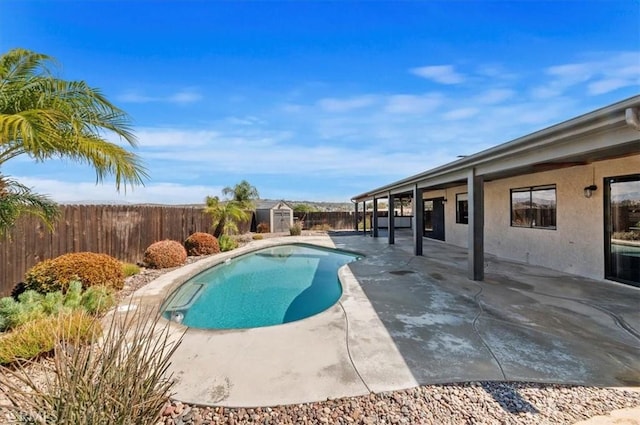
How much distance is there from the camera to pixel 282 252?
14.8 m

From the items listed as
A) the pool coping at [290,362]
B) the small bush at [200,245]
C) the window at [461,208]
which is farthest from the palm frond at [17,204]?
the window at [461,208]

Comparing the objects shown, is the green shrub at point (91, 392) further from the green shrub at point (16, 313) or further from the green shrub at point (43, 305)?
the green shrub at point (16, 313)

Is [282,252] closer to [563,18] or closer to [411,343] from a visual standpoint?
[411,343]

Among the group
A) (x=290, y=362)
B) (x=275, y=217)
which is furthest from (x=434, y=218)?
(x=290, y=362)

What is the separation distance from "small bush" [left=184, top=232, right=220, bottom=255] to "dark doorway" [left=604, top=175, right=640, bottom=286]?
1299 cm

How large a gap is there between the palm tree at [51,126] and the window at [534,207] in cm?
1032

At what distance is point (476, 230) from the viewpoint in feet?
24.1

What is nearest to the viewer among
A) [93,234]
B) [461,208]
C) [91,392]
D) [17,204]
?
[91,392]

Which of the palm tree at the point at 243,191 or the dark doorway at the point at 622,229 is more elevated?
the palm tree at the point at 243,191

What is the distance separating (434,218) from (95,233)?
15245 mm

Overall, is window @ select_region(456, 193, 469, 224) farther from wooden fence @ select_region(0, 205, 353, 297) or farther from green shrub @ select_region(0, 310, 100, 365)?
green shrub @ select_region(0, 310, 100, 365)

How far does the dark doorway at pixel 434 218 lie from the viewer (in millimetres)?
15617

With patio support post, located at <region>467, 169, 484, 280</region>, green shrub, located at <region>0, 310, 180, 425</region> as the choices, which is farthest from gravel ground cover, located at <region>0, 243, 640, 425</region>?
patio support post, located at <region>467, 169, 484, 280</region>

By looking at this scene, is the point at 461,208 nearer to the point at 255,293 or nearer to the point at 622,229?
the point at 622,229
